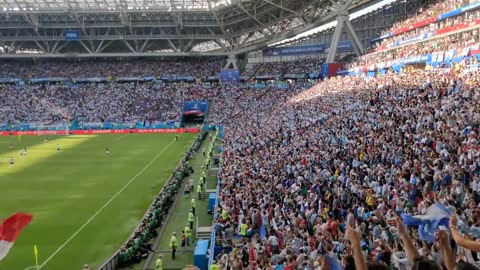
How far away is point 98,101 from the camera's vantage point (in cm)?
7744

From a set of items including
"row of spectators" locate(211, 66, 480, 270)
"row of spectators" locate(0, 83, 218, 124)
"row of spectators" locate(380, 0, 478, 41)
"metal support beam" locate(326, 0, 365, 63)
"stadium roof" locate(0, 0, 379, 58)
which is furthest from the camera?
"row of spectators" locate(0, 83, 218, 124)

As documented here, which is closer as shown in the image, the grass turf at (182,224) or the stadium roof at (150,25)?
the grass turf at (182,224)

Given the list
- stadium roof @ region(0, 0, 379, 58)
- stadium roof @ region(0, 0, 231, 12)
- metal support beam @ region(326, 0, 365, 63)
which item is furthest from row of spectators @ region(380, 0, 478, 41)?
stadium roof @ region(0, 0, 231, 12)

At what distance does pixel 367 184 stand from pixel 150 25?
2347 inches

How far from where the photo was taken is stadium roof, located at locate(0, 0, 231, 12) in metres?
63.9

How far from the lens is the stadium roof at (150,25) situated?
63.8 metres

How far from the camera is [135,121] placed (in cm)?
7075

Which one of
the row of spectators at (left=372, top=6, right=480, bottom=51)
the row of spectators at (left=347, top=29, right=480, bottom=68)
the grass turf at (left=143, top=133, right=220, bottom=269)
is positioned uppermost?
the row of spectators at (left=372, top=6, right=480, bottom=51)

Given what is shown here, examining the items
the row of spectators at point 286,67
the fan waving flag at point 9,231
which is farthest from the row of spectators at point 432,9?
the fan waving flag at point 9,231

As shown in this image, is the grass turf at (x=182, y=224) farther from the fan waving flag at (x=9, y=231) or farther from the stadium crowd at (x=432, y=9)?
the stadium crowd at (x=432, y=9)

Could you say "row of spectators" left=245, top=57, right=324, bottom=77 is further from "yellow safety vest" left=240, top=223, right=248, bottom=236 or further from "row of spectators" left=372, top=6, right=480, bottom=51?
"yellow safety vest" left=240, top=223, right=248, bottom=236

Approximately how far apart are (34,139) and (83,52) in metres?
29.0

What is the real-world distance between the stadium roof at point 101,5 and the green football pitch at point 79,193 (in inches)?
805

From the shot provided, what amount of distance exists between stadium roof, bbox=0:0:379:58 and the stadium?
30cm
